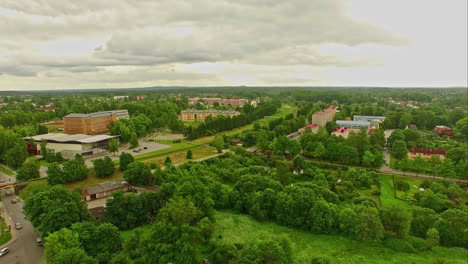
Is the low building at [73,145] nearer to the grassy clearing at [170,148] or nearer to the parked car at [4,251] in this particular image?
the grassy clearing at [170,148]

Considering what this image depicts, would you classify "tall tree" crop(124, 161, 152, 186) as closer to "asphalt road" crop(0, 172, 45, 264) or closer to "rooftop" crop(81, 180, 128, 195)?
"rooftop" crop(81, 180, 128, 195)

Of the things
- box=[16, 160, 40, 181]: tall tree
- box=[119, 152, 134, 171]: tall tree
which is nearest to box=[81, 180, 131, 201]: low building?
box=[119, 152, 134, 171]: tall tree

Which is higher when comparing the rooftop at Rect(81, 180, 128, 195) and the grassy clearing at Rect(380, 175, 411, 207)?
the rooftop at Rect(81, 180, 128, 195)

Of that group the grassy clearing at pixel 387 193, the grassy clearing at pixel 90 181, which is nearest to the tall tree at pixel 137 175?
the grassy clearing at pixel 90 181

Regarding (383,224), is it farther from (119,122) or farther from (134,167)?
(119,122)

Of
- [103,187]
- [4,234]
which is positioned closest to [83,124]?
[103,187]

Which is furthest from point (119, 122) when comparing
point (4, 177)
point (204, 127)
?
point (4, 177)

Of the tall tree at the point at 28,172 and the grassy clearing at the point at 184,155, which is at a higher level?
the tall tree at the point at 28,172
